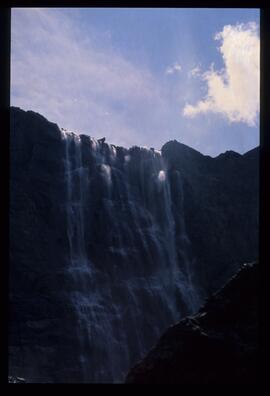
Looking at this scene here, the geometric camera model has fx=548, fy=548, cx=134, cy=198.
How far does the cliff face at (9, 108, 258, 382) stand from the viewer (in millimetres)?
18250

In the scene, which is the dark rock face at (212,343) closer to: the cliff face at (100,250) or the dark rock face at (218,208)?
the cliff face at (100,250)

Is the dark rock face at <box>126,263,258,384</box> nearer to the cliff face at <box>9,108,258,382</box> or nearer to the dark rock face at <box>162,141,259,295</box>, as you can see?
the cliff face at <box>9,108,258,382</box>

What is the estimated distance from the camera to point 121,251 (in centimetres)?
2050

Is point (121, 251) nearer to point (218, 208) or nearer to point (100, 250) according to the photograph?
point (100, 250)

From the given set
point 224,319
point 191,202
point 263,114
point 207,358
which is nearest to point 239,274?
point 224,319

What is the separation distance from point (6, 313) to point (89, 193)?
19.5 m

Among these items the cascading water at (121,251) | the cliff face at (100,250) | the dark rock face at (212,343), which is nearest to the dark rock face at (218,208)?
the cliff face at (100,250)

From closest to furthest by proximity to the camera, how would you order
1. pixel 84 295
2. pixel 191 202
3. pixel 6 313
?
pixel 6 313 < pixel 84 295 < pixel 191 202

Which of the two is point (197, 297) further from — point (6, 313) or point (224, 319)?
point (6, 313)

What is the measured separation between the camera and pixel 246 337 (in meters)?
2.52

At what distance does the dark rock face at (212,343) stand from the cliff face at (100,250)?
50.0 feet

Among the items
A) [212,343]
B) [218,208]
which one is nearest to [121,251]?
[218,208]

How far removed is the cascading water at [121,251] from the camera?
63.1ft

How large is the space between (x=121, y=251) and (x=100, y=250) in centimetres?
79
